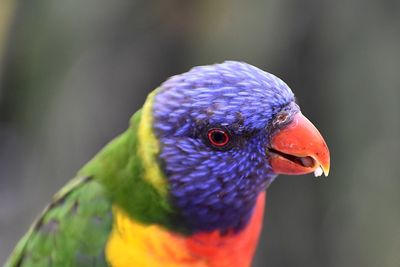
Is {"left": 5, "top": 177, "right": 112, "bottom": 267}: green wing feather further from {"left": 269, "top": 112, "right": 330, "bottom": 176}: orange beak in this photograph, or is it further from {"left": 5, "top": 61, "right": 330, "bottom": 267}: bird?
{"left": 269, "top": 112, "right": 330, "bottom": 176}: orange beak

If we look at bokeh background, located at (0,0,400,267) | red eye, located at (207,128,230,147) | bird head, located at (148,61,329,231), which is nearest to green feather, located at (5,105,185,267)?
bird head, located at (148,61,329,231)

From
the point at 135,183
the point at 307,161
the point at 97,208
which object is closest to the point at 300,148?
the point at 307,161

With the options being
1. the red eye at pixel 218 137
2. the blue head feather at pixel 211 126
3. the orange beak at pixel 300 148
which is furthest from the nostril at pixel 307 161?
the red eye at pixel 218 137

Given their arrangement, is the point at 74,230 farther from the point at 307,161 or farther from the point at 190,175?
the point at 307,161

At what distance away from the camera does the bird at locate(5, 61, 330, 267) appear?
4.96 ft

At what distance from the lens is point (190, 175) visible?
1616 millimetres

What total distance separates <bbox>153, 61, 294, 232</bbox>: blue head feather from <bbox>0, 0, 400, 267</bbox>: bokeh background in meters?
1.70

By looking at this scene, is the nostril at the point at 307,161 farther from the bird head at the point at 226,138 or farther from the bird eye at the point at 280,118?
the bird eye at the point at 280,118

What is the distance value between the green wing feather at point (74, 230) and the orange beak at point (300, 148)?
59cm

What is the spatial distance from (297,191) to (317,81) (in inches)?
26.5

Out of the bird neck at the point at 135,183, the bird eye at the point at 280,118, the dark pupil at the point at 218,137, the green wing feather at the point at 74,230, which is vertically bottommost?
the green wing feather at the point at 74,230

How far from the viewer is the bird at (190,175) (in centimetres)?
151

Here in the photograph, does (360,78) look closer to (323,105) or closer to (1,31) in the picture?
(323,105)

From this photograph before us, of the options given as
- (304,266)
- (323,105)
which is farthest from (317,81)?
(304,266)
